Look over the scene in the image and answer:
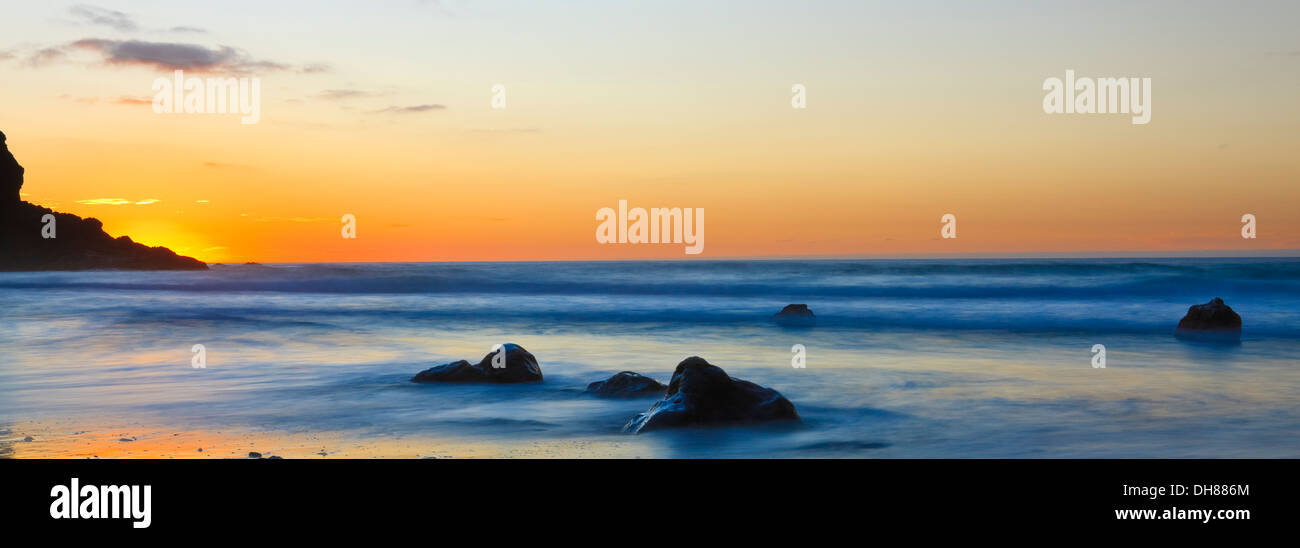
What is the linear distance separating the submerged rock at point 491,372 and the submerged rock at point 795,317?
14241 millimetres

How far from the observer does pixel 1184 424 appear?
852 centimetres

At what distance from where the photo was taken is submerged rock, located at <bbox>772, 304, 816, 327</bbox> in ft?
80.9

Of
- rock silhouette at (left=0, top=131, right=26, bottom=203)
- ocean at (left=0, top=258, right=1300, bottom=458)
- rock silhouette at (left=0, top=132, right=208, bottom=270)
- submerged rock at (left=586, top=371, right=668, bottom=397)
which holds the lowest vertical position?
ocean at (left=0, top=258, right=1300, bottom=458)

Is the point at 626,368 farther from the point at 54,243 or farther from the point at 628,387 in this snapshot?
the point at 54,243

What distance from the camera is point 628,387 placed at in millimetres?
9727

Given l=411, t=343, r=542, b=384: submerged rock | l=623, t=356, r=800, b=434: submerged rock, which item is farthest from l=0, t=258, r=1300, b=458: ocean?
l=411, t=343, r=542, b=384: submerged rock

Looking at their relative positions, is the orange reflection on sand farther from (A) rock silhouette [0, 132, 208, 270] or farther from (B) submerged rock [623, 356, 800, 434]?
(A) rock silhouette [0, 132, 208, 270]

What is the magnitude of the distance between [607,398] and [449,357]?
669 cm

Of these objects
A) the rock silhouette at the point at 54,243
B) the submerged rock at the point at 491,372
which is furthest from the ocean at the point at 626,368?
the rock silhouette at the point at 54,243

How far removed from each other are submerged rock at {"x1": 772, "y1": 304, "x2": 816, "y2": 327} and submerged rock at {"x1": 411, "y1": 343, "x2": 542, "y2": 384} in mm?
14241

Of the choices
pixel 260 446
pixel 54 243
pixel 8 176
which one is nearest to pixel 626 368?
pixel 260 446

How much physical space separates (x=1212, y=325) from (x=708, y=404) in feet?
51.2
